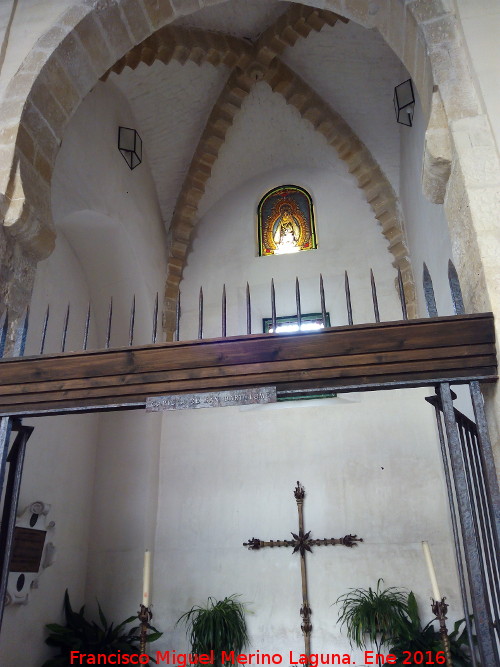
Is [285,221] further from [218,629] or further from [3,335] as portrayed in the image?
[3,335]

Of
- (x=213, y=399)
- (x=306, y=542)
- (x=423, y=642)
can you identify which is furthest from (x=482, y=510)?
(x=306, y=542)

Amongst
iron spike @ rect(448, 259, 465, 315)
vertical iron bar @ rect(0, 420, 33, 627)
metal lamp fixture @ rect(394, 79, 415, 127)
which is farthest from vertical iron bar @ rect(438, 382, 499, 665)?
metal lamp fixture @ rect(394, 79, 415, 127)

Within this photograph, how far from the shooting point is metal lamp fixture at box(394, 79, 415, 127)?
6.37 m

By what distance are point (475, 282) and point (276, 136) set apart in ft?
20.2

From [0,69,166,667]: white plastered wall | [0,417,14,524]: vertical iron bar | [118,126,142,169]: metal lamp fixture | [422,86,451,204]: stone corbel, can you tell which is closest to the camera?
[0,417,14,524]: vertical iron bar

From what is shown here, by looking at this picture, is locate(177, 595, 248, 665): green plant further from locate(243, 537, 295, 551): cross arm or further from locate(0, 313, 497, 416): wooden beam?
locate(0, 313, 497, 416): wooden beam

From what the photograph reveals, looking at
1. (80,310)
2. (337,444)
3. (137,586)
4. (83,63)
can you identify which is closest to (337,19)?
(83,63)

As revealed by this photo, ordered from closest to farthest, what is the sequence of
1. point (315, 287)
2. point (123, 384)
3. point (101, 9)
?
point (123, 384) → point (101, 9) → point (315, 287)

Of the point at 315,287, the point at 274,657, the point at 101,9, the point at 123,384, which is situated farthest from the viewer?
the point at 315,287

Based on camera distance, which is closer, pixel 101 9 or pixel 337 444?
pixel 101 9

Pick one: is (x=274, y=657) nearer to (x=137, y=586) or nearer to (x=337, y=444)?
(x=137, y=586)

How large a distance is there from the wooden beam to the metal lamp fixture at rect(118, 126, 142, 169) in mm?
4508

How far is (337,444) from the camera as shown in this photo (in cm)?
702

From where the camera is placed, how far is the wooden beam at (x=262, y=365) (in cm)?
271
